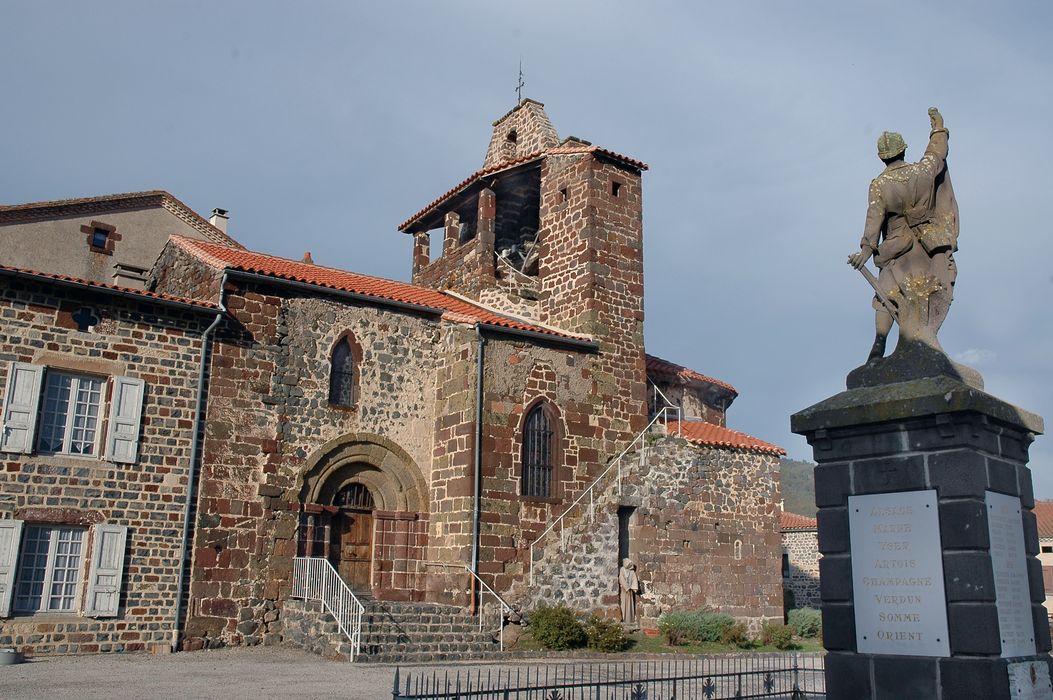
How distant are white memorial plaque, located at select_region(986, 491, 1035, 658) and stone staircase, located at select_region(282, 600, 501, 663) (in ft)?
33.2

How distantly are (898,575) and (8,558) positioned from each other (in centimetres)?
1336

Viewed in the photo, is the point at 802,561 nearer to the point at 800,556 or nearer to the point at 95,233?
the point at 800,556

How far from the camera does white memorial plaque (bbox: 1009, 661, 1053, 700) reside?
7.25m

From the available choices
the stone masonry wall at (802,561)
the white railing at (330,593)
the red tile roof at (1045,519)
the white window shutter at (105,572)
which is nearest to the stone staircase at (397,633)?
the white railing at (330,593)

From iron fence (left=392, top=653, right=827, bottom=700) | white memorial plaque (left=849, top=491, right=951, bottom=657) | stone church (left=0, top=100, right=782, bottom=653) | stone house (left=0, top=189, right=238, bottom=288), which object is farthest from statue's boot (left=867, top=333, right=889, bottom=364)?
stone house (left=0, top=189, right=238, bottom=288)

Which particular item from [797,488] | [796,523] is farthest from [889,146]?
[797,488]

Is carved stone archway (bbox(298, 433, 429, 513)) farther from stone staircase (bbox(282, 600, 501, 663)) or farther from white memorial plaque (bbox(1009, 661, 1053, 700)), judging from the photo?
white memorial plaque (bbox(1009, 661, 1053, 700))

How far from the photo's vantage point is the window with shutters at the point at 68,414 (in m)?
15.2

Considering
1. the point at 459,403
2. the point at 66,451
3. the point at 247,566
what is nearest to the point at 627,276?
the point at 459,403

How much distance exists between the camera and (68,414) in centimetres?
1586

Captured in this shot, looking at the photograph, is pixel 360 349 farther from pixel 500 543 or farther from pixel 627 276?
pixel 627 276

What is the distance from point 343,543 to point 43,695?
26.0ft

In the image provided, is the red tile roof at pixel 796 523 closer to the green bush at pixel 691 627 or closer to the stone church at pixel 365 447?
the stone church at pixel 365 447

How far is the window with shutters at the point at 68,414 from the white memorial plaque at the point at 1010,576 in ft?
44.8
